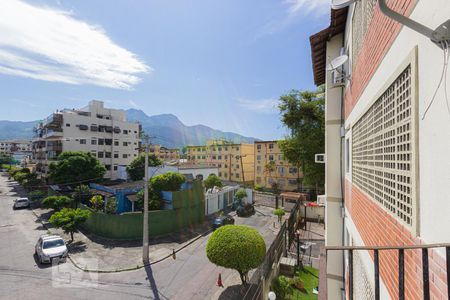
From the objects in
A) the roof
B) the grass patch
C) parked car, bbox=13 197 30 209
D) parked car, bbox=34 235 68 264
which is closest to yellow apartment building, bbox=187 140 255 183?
parked car, bbox=13 197 30 209

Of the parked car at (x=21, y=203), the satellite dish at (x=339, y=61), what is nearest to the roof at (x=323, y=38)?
the satellite dish at (x=339, y=61)

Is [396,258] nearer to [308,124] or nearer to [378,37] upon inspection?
[378,37]

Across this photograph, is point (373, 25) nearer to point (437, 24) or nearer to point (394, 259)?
point (437, 24)

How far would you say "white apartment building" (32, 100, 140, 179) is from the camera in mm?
36719

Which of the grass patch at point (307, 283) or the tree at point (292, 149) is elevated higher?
the tree at point (292, 149)

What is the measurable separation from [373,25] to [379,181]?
2412 millimetres

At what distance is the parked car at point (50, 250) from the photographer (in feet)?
41.6

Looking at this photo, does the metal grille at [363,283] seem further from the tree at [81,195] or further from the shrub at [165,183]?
the tree at [81,195]

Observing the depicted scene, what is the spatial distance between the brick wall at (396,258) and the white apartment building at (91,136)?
4034 centimetres

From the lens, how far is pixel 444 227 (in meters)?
1.58

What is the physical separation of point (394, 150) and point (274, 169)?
40514mm

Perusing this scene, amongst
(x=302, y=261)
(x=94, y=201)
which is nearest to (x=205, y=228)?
(x=302, y=261)

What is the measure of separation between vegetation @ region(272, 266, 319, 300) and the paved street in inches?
93.0

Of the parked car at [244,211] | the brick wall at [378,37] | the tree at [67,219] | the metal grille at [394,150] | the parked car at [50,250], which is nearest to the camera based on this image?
the metal grille at [394,150]
